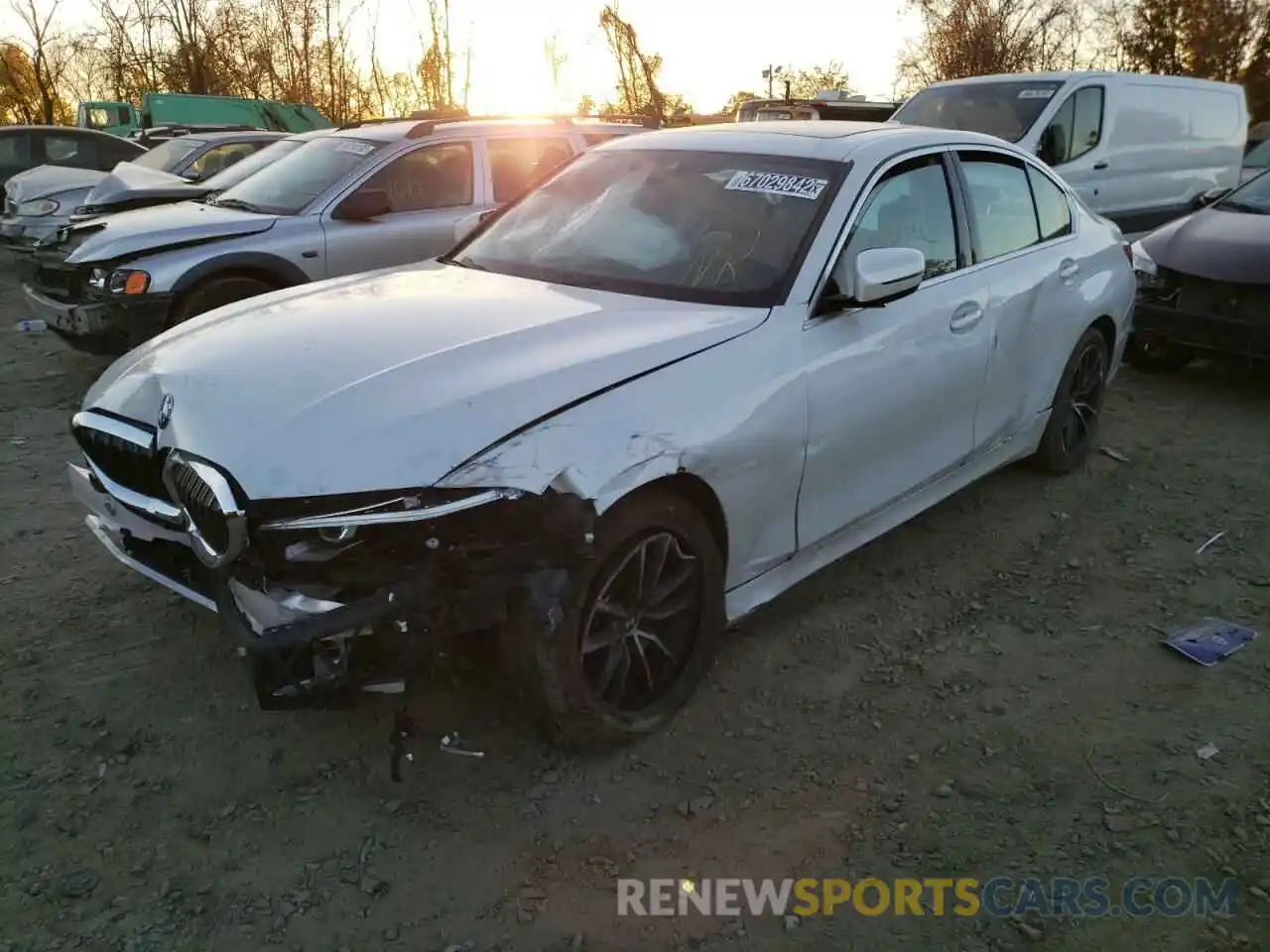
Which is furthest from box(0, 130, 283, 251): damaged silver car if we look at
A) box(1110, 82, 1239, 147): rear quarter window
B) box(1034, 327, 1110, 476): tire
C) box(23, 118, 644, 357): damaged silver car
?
box(1110, 82, 1239, 147): rear quarter window

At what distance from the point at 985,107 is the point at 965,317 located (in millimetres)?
6141

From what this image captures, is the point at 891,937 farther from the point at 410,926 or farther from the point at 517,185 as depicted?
the point at 517,185

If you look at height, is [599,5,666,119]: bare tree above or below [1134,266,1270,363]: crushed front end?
above

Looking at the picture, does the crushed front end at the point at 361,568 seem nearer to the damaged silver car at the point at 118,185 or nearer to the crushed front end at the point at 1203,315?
the damaged silver car at the point at 118,185

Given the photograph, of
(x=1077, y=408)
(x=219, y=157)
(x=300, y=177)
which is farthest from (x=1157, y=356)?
(x=219, y=157)

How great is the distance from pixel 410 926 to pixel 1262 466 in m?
5.00

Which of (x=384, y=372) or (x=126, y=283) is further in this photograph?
A: (x=126, y=283)

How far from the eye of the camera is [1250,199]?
7.14 metres

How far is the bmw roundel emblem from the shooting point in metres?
2.76

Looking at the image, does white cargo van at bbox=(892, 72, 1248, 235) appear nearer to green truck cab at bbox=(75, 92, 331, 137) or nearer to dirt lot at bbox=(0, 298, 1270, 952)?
dirt lot at bbox=(0, 298, 1270, 952)

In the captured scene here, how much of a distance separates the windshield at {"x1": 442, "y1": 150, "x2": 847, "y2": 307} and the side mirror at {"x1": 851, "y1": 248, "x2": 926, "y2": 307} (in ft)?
0.72

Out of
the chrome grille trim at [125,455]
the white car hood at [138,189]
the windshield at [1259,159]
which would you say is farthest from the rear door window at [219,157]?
the windshield at [1259,159]

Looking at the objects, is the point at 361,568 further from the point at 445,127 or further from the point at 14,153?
the point at 14,153

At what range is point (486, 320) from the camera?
10.4 ft
